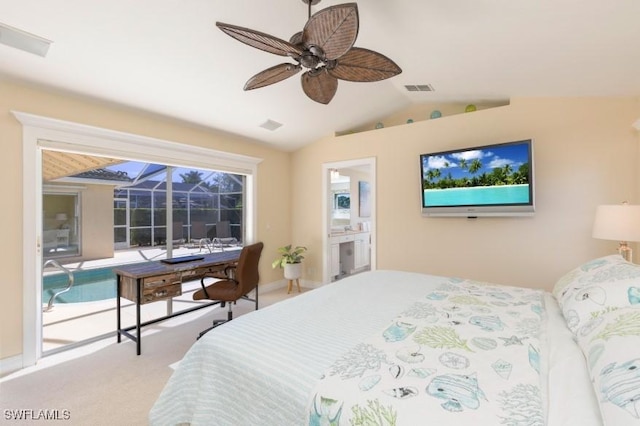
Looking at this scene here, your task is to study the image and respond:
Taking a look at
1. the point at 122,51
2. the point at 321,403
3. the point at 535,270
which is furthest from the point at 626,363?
the point at 122,51

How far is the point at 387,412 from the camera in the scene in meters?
0.88

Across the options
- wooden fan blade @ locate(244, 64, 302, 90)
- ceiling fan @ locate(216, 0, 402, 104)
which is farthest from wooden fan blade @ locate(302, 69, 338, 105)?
wooden fan blade @ locate(244, 64, 302, 90)

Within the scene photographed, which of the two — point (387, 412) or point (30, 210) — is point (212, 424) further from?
point (30, 210)

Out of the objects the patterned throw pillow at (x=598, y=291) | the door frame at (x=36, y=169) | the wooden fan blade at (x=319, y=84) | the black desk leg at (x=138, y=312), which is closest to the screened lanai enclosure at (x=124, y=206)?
the door frame at (x=36, y=169)

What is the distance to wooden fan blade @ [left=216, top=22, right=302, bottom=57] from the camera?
1.43 metres

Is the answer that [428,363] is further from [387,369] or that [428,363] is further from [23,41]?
[23,41]

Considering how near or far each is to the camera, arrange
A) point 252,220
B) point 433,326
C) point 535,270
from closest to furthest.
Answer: point 433,326, point 535,270, point 252,220

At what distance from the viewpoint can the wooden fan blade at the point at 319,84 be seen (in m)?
1.99

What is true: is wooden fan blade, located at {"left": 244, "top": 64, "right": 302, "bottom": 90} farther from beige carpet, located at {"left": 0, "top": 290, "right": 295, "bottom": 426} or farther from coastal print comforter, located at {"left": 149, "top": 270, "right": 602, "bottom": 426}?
beige carpet, located at {"left": 0, "top": 290, "right": 295, "bottom": 426}

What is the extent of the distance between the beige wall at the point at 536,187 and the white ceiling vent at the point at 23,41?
3.52 metres

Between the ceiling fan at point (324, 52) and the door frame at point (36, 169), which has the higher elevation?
the ceiling fan at point (324, 52)

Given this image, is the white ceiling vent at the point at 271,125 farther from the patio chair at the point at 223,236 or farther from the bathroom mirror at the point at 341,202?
the bathroom mirror at the point at 341,202

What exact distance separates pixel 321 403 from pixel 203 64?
2.79 meters

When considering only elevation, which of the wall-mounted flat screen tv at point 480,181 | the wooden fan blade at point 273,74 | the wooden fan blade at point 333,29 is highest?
the wooden fan blade at point 273,74
